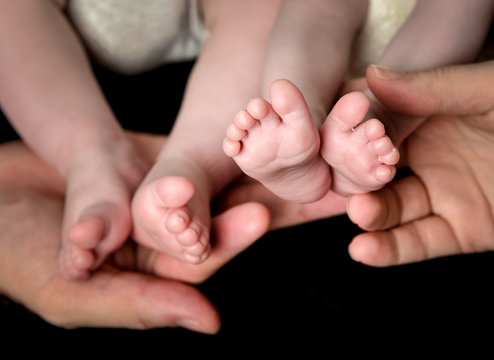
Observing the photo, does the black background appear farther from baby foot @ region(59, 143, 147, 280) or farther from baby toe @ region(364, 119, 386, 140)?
baby toe @ region(364, 119, 386, 140)

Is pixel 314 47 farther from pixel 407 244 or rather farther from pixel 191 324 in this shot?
pixel 191 324

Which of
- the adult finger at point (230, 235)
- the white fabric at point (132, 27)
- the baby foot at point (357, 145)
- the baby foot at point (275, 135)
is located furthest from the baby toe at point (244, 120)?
the white fabric at point (132, 27)

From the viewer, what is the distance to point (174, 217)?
25.9 inches

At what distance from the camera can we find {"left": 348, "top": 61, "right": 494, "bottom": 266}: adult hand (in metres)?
0.70

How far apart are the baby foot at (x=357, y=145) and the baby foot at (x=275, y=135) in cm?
3

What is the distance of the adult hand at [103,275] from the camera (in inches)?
29.6

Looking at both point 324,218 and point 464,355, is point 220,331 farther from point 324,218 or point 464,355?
point 464,355

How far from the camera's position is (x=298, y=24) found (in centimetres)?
79

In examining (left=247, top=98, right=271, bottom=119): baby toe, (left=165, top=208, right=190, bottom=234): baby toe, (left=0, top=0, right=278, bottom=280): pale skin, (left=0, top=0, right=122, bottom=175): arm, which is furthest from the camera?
(left=0, top=0, right=122, bottom=175): arm

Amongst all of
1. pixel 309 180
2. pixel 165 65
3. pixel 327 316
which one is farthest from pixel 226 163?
pixel 165 65

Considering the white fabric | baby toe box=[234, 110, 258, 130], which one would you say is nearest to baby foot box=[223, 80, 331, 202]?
baby toe box=[234, 110, 258, 130]

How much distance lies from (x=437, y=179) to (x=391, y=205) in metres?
0.12

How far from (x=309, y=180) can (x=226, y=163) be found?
21cm

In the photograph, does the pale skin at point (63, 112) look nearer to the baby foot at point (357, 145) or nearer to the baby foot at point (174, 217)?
the baby foot at point (174, 217)
